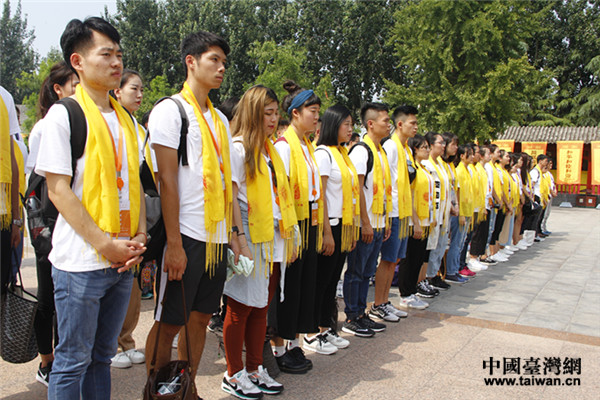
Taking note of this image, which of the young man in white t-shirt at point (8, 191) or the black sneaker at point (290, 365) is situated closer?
the young man in white t-shirt at point (8, 191)

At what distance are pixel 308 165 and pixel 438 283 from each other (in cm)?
375

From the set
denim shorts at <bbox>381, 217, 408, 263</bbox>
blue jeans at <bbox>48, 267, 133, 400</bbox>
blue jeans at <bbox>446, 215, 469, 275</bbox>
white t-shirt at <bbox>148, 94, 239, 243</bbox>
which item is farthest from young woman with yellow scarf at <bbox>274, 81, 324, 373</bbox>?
blue jeans at <bbox>446, 215, 469, 275</bbox>

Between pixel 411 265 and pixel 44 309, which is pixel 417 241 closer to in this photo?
pixel 411 265

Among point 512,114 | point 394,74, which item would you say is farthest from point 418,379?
point 394,74

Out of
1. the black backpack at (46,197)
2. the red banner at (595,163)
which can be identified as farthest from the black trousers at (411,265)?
the red banner at (595,163)

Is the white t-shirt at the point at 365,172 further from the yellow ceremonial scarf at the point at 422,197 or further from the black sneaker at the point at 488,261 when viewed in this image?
the black sneaker at the point at 488,261

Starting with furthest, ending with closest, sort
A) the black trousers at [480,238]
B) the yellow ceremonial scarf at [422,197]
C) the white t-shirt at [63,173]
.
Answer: the black trousers at [480,238], the yellow ceremonial scarf at [422,197], the white t-shirt at [63,173]

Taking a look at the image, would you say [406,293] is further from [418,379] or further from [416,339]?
[418,379]

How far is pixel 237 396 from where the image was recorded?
124 inches

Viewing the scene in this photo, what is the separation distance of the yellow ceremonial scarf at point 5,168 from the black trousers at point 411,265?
12.8 feet

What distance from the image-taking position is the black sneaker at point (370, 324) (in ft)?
15.1

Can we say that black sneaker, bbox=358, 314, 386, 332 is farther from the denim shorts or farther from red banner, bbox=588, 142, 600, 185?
red banner, bbox=588, 142, 600, 185

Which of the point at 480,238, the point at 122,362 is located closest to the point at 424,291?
the point at 480,238

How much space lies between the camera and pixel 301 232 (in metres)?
3.72
